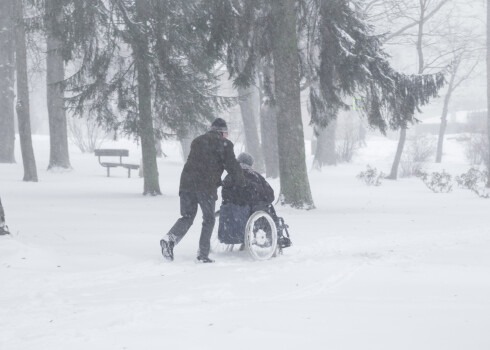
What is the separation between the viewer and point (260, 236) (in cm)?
750

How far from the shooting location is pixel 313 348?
162 inches

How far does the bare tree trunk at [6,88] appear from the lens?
77.2 feet

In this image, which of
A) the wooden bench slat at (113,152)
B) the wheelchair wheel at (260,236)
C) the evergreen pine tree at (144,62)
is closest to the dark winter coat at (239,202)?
the wheelchair wheel at (260,236)

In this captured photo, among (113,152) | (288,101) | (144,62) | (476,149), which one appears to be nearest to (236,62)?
(288,101)

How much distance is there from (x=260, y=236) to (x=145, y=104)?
7.92 m

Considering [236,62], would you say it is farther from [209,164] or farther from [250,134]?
[250,134]

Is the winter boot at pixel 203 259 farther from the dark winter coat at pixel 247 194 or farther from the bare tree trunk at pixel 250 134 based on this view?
the bare tree trunk at pixel 250 134

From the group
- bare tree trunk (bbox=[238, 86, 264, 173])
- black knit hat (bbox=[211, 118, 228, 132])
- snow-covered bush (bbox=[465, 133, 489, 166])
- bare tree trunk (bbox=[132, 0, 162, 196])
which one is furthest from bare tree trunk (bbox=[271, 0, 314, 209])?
snow-covered bush (bbox=[465, 133, 489, 166])

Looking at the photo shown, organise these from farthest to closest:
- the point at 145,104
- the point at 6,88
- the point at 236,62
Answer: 1. the point at 6,88
2. the point at 145,104
3. the point at 236,62

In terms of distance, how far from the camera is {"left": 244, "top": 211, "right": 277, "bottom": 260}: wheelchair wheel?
7320 millimetres

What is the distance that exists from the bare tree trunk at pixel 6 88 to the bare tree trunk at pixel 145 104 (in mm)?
10803

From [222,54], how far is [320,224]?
4.79 metres

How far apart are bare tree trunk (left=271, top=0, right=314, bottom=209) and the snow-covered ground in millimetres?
608

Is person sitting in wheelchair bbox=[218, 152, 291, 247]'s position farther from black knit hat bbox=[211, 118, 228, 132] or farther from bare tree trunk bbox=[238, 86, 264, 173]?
bare tree trunk bbox=[238, 86, 264, 173]
